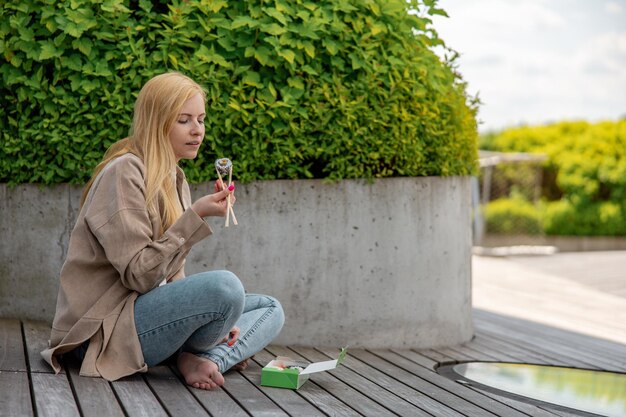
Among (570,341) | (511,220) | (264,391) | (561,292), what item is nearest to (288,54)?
(264,391)

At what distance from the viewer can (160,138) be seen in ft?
10.7

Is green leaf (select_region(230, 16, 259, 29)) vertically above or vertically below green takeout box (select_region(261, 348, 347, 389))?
above

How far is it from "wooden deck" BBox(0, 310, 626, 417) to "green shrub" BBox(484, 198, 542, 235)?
1053 centimetres

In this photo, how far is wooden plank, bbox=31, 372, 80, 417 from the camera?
2.82 metres

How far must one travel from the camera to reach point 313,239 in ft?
14.7

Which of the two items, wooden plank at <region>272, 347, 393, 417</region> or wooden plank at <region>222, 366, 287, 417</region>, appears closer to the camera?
wooden plank at <region>222, 366, 287, 417</region>

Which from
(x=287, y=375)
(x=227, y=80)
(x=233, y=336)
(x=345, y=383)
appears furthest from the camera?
(x=227, y=80)

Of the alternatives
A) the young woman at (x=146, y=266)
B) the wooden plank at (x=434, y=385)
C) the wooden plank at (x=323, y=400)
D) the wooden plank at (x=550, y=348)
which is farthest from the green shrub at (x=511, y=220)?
the young woman at (x=146, y=266)

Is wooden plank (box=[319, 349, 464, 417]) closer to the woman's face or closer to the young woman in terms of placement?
the young woman

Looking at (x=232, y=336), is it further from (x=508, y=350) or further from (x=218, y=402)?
(x=508, y=350)

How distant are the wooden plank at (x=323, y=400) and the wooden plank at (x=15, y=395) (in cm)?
98

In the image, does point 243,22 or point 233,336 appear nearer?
point 233,336

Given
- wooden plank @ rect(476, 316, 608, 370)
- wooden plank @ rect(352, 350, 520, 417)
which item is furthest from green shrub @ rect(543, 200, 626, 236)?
wooden plank @ rect(352, 350, 520, 417)

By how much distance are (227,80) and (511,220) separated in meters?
11.4
